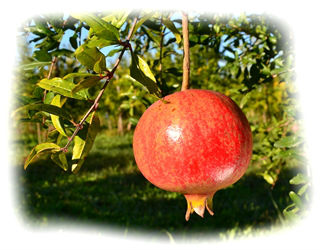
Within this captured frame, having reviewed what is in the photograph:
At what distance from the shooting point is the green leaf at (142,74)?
0.61 metres

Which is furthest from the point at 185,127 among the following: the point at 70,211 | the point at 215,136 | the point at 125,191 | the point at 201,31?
the point at 125,191

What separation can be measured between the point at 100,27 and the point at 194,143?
0.82 feet

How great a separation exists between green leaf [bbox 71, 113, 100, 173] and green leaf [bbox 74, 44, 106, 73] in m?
0.13

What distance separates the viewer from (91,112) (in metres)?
0.69

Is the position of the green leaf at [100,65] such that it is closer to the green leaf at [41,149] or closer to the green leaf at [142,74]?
the green leaf at [142,74]

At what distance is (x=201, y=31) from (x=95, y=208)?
3212 mm

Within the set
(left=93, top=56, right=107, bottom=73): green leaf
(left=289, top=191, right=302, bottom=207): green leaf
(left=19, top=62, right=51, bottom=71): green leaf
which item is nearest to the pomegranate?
(left=93, top=56, right=107, bottom=73): green leaf

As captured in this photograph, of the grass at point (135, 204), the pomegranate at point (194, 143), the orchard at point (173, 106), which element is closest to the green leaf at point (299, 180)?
the orchard at point (173, 106)

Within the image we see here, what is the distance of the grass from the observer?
3459mm

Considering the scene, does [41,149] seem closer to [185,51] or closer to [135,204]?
[185,51]

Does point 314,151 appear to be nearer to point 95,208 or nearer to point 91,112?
point 91,112

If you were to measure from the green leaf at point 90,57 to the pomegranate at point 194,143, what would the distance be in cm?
15

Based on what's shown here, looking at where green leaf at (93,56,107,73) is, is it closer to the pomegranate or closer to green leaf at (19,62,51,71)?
the pomegranate

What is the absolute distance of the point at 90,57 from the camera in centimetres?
56
